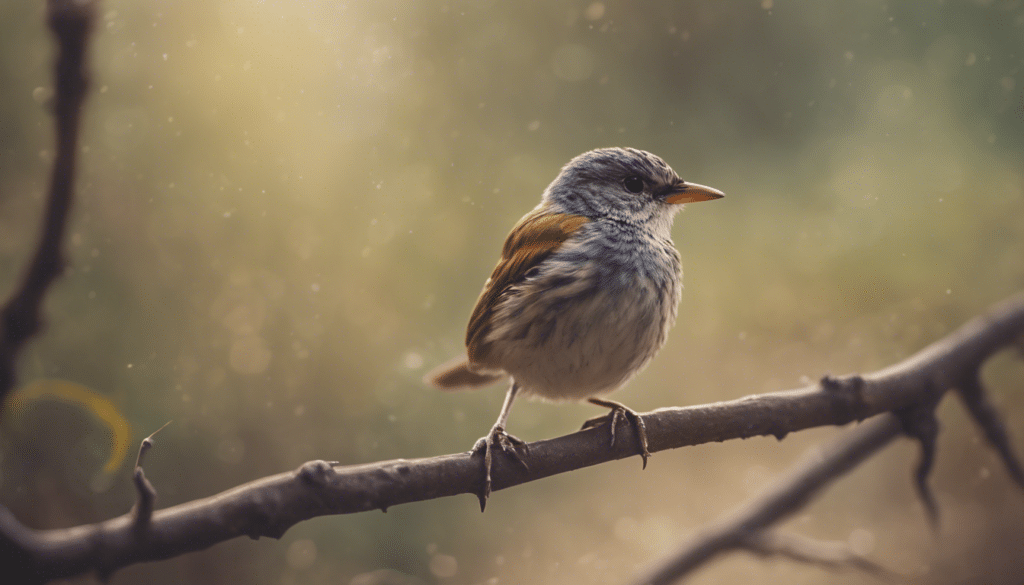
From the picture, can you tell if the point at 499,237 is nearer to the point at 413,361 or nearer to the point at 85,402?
the point at 413,361

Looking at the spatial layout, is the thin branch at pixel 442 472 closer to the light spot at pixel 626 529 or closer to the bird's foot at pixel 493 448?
the bird's foot at pixel 493 448

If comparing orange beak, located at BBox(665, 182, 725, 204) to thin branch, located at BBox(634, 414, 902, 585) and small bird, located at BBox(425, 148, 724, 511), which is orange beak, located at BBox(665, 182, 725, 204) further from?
thin branch, located at BBox(634, 414, 902, 585)

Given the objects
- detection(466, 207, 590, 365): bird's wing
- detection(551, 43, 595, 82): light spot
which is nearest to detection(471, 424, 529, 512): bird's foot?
detection(466, 207, 590, 365): bird's wing

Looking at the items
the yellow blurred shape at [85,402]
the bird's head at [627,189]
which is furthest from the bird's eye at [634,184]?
the yellow blurred shape at [85,402]

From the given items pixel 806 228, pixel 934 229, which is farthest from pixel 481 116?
pixel 934 229

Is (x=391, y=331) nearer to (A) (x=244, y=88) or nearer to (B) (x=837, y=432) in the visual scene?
(A) (x=244, y=88)

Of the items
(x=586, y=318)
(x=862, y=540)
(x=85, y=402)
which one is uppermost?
(x=586, y=318)

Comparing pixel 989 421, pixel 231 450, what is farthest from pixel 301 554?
pixel 989 421

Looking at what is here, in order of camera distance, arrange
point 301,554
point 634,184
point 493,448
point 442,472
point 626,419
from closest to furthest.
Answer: point 442,472
point 493,448
point 626,419
point 634,184
point 301,554
